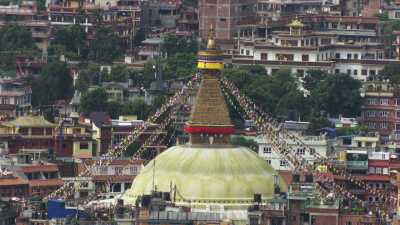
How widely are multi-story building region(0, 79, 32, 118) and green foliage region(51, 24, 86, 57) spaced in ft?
59.7

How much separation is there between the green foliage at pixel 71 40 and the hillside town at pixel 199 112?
10 centimetres

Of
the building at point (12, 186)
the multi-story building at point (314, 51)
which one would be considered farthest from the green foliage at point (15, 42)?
the building at point (12, 186)

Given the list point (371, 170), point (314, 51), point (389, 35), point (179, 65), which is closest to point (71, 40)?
point (179, 65)

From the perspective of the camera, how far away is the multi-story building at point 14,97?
148 meters

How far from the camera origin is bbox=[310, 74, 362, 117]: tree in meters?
149

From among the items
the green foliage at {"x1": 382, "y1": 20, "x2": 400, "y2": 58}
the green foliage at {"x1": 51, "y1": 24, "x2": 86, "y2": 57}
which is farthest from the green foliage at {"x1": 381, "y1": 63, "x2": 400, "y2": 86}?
the green foliage at {"x1": 51, "y1": 24, "x2": 86, "y2": 57}

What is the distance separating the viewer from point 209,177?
4331 inches

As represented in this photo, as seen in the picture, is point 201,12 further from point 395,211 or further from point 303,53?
point 395,211

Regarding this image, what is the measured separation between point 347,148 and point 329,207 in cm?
2571

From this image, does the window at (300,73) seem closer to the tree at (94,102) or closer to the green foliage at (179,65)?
the green foliage at (179,65)

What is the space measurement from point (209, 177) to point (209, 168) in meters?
0.36

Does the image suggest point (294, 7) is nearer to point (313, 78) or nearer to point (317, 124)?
point (313, 78)

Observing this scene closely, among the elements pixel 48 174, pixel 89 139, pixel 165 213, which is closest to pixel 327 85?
pixel 89 139

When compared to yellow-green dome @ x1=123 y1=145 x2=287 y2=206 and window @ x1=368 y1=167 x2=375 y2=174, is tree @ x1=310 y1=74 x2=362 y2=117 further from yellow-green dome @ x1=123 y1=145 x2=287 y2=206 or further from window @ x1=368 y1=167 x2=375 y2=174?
yellow-green dome @ x1=123 y1=145 x2=287 y2=206
